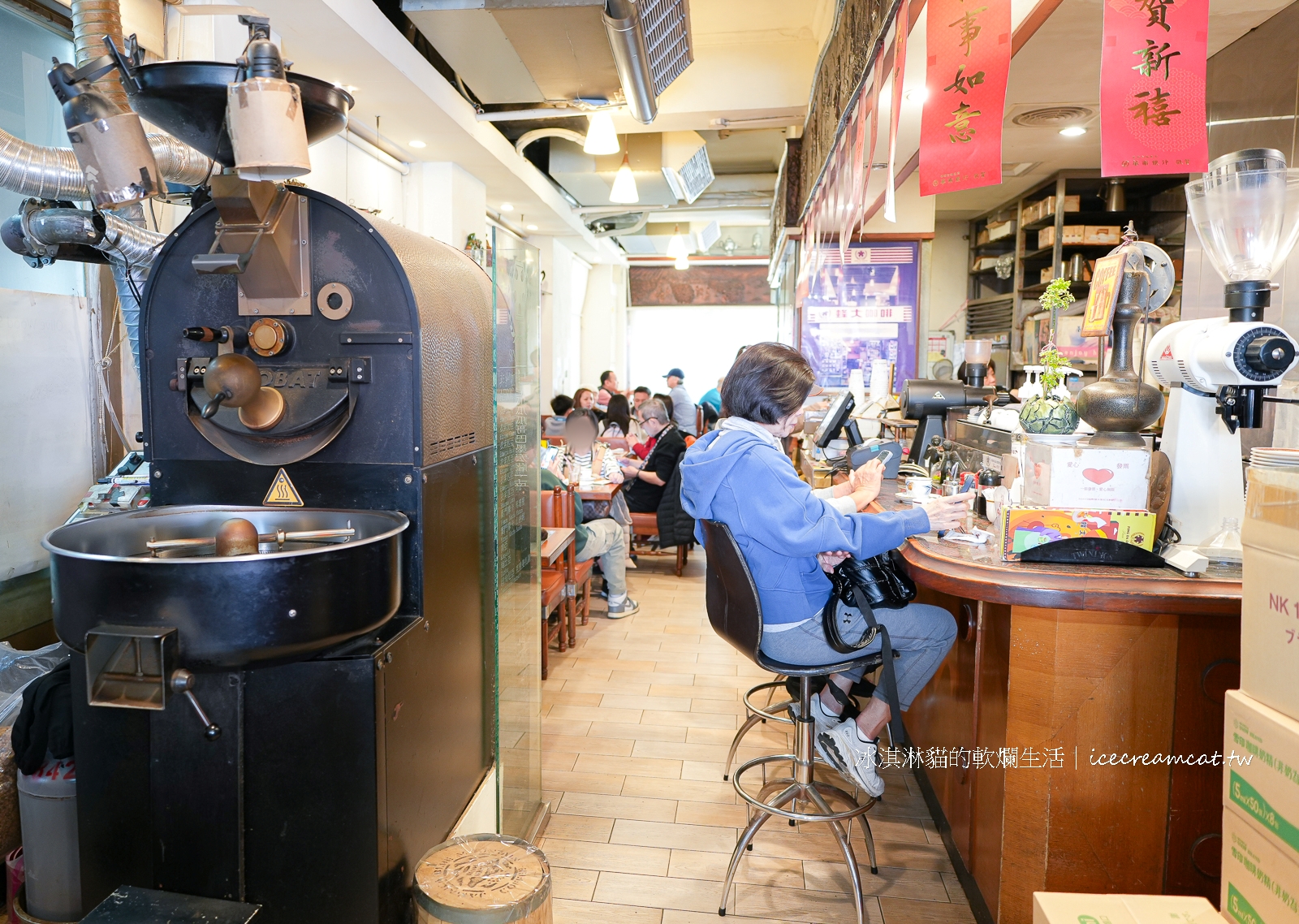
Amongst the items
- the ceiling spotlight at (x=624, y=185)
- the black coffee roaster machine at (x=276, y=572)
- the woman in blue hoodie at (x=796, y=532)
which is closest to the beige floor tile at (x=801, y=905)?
the woman in blue hoodie at (x=796, y=532)

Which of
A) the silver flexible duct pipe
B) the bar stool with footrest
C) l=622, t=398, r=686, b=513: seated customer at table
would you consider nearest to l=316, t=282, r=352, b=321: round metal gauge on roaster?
the silver flexible duct pipe

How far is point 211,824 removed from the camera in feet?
5.66

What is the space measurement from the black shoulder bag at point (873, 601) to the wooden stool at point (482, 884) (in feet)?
3.19

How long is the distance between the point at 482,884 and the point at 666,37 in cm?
396

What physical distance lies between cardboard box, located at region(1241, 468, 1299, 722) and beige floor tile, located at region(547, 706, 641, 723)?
2.69m

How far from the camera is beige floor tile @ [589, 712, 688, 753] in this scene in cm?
346

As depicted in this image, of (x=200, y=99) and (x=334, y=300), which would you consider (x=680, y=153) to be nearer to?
(x=334, y=300)

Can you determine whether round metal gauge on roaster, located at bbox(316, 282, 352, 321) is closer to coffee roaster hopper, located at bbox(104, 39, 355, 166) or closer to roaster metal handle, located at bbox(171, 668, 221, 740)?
coffee roaster hopper, located at bbox(104, 39, 355, 166)

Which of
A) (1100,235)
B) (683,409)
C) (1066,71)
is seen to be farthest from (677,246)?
(1066,71)

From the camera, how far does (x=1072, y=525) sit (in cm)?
199

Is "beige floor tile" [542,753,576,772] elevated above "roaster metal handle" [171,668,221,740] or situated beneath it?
situated beneath

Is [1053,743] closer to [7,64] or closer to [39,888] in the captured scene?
[39,888]

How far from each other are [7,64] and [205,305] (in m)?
1.70

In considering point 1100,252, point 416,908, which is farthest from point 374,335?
point 1100,252
